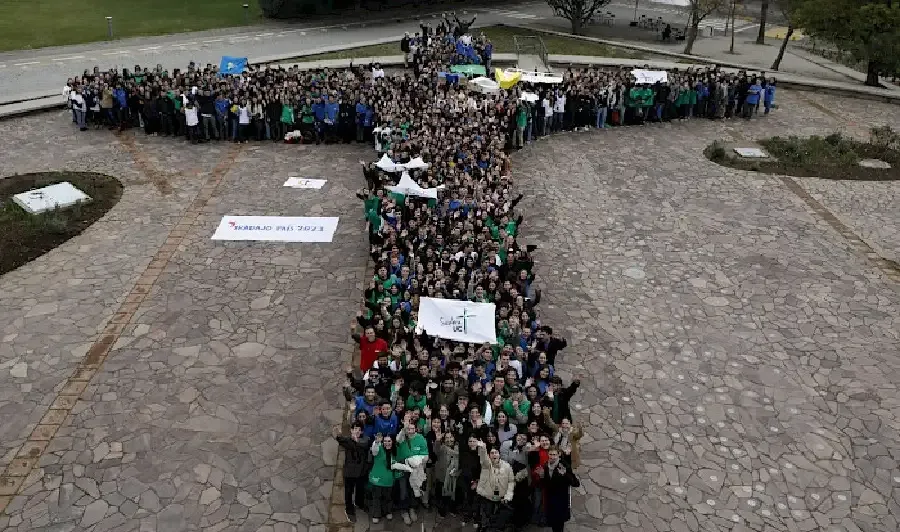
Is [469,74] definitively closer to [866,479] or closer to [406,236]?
[406,236]

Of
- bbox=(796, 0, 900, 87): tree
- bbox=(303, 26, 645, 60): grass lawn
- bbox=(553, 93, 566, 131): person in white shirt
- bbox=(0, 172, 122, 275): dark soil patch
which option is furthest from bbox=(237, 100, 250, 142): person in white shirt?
bbox=(796, 0, 900, 87): tree

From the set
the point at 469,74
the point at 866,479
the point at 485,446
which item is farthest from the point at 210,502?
the point at 469,74

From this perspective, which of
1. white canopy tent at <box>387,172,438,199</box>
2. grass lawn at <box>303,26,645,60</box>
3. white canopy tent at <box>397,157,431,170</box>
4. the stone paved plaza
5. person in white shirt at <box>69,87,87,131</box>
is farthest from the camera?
grass lawn at <box>303,26,645,60</box>

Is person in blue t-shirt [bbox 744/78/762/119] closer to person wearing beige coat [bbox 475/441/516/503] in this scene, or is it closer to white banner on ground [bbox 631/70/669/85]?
white banner on ground [bbox 631/70/669/85]

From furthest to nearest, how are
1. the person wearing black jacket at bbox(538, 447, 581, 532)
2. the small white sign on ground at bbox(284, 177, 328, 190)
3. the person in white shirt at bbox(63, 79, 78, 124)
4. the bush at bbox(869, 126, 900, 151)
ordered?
the bush at bbox(869, 126, 900, 151) → the person in white shirt at bbox(63, 79, 78, 124) → the small white sign on ground at bbox(284, 177, 328, 190) → the person wearing black jacket at bbox(538, 447, 581, 532)

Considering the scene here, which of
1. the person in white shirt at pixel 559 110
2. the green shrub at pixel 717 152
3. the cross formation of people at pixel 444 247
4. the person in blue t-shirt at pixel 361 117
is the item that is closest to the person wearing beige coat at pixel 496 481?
the cross formation of people at pixel 444 247

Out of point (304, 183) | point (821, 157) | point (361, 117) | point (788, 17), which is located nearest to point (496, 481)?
point (304, 183)
